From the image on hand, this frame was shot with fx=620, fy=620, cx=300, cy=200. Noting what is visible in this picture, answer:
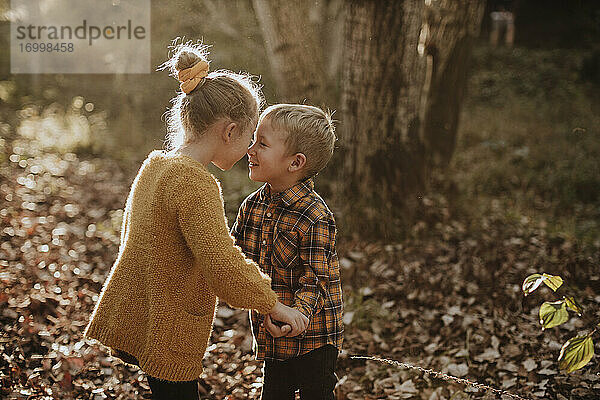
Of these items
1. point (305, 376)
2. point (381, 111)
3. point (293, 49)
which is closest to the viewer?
point (305, 376)

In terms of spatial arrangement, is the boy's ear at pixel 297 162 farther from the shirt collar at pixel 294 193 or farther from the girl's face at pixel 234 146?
the girl's face at pixel 234 146

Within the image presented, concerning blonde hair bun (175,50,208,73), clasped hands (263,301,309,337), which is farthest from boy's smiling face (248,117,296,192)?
→ clasped hands (263,301,309,337)

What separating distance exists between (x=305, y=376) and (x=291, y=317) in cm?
44

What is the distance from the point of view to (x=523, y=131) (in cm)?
1054

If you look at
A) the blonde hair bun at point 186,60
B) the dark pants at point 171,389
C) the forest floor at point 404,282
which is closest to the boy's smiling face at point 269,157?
the blonde hair bun at point 186,60

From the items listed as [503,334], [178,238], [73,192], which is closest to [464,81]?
[503,334]

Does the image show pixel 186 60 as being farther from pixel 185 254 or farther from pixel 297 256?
pixel 297 256

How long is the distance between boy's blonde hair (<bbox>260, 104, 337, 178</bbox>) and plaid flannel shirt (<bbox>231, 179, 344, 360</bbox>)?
0.47 ft

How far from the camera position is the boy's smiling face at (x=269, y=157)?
2621 millimetres

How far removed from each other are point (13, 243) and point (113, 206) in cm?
166

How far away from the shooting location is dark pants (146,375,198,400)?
2541 mm

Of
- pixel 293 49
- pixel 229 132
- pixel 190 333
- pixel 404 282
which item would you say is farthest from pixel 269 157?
pixel 293 49

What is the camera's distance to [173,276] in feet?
7.89

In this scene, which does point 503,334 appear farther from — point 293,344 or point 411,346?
point 293,344
